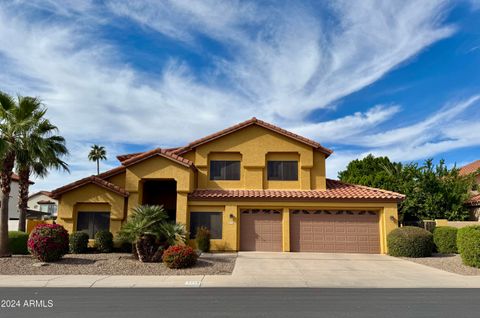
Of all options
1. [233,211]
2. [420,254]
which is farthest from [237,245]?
[420,254]

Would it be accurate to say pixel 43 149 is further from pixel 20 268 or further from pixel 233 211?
pixel 233 211

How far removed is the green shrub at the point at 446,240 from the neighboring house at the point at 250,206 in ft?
8.27

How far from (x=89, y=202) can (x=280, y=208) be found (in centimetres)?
1124

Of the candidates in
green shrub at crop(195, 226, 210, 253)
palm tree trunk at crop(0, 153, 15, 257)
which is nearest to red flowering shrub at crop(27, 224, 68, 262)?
palm tree trunk at crop(0, 153, 15, 257)

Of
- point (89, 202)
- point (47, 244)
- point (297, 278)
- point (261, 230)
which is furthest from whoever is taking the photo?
point (261, 230)

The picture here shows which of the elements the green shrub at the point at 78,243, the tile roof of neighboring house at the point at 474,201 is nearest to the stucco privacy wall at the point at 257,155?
the green shrub at the point at 78,243

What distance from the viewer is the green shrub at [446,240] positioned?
2083 centimetres

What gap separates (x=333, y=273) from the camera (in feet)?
49.6

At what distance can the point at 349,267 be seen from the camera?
1664cm

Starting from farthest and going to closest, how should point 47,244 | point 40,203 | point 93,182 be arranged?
1. point 40,203
2. point 93,182
3. point 47,244

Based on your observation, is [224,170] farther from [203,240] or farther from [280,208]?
[203,240]

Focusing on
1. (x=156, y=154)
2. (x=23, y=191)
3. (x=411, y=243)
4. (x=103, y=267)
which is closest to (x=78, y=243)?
(x=103, y=267)
